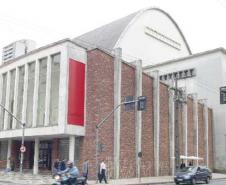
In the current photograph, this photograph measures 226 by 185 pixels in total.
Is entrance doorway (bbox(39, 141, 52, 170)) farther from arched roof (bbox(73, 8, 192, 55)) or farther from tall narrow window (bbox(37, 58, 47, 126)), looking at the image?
arched roof (bbox(73, 8, 192, 55))

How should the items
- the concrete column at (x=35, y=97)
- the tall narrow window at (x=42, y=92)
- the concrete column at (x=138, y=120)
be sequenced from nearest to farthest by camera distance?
the tall narrow window at (x=42, y=92) < the concrete column at (x=35, y=97) < the concrete column at (x=138, y=120)

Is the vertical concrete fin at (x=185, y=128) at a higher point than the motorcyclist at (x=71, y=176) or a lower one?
higher

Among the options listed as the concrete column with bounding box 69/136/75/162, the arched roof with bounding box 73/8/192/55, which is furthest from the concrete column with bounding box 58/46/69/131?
the arched roof with bounding box 73/8/192/55

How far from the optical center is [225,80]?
193 feet

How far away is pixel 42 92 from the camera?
39188 mm

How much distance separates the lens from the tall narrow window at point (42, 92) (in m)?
38.6

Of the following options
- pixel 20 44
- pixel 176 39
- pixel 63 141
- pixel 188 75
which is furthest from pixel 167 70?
pixel 63 141

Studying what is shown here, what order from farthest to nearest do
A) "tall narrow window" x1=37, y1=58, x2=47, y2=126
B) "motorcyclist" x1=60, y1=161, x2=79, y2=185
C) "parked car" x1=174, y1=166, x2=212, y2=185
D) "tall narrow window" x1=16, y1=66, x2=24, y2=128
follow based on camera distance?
1. "tall narrow window" x1=16, y1=66, x2=24, y2=128
2. "tall narrow window" x1=37, y1=58, x2=47, y2=126
3. "parked car" x1=174, y1=166, x2=212, y2=185
4. "motorcyclist" x1=60, y1=161, x2=79, y2=185

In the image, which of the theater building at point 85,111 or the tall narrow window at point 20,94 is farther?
the tall narrow window at point 20,94

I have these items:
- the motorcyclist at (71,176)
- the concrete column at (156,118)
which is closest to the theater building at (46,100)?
the concrete column at (156,118)

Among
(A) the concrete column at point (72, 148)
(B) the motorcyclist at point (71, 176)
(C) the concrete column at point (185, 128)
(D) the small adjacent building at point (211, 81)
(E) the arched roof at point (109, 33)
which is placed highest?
(E) the arched roof at point (109, 33)

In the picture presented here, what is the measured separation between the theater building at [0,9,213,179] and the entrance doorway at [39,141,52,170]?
102 mm

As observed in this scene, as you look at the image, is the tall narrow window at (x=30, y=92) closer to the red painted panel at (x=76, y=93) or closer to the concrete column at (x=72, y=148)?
the concrete column at (x=72, y=148)

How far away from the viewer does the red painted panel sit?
35.5 meters
